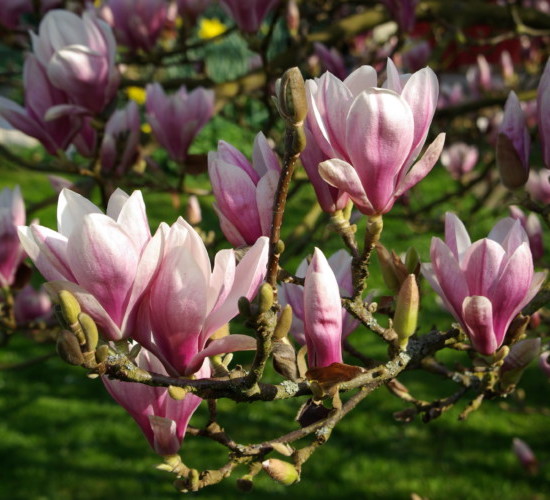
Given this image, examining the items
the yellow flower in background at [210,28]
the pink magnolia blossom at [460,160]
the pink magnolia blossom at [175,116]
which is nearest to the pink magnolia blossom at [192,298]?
the pink magnolia blossom at [175,116]

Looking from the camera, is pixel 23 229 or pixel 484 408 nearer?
pixel 23 229

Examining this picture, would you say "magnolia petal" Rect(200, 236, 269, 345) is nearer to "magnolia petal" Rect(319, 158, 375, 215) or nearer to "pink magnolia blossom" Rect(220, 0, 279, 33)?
"magnolia petal" Rect(319, 158, 375, 215)

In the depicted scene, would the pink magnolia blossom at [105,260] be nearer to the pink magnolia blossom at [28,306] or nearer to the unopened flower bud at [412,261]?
the unopened flower bud at [412,261]

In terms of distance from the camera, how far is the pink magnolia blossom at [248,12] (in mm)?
1958

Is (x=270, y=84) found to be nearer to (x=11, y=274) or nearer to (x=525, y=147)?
(x=11, y=274)

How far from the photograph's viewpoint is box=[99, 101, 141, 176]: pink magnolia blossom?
5.26 feet

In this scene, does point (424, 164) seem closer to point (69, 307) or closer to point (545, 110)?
point (545, 110)

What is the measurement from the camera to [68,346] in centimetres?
70

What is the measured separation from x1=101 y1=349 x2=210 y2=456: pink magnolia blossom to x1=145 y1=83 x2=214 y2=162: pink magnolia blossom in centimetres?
90

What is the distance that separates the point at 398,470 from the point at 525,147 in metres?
2.60

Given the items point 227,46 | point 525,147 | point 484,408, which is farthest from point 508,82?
point 227,46

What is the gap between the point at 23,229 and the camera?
0.79m

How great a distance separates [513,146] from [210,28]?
8.63 m

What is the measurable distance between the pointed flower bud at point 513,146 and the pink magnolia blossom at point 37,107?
79 centimetres
